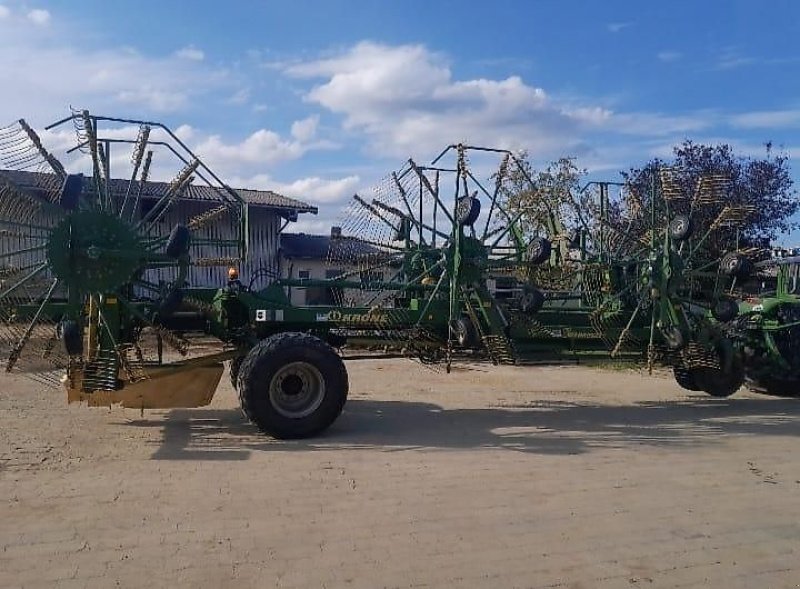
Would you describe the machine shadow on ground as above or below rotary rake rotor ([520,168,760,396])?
below

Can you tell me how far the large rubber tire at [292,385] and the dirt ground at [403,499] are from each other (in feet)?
0.76

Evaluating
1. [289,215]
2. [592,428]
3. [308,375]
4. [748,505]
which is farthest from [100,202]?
[289,215]

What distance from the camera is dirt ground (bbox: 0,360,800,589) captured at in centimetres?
473

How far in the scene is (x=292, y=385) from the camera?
874 cm

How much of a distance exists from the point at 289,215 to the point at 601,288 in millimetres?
11620

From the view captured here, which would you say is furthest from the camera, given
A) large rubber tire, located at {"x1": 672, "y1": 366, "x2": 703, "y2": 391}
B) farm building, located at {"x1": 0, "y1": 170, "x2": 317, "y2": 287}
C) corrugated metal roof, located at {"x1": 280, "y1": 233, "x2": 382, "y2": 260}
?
corrugated metal roof, located at {"x1": 280, "y1": 233, "x2": 382, "y2": 260}

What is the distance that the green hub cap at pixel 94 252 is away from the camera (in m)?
8.12

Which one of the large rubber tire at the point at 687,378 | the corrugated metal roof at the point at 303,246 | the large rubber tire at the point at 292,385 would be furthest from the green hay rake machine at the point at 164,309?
the corrugated metal roof at the point at 303,246

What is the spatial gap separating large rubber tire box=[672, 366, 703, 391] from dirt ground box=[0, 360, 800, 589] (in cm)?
147

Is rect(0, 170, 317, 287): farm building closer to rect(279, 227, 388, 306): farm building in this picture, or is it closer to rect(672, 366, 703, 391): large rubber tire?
rect(279, 227, 388, 306): farm building

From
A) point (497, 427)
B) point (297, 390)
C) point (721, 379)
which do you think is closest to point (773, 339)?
point (721, 379)

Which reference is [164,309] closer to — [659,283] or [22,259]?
[22,259]

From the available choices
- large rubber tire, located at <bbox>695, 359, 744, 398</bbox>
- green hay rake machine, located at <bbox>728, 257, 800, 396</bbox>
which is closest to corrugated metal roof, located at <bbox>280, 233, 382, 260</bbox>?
large rubber tire, located at <bbox>695, 359, 744, 398</bbox>

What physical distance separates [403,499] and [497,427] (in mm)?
3323
